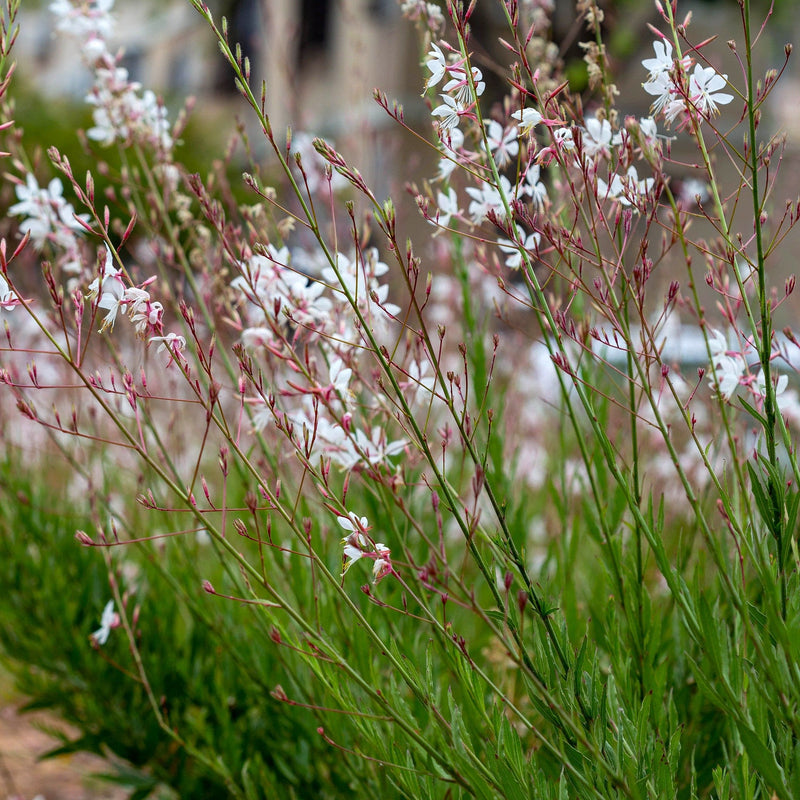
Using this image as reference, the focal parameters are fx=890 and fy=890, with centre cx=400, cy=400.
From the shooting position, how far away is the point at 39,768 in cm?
294

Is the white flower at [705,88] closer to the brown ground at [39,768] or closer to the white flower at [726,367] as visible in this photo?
the white flower at [726,367]

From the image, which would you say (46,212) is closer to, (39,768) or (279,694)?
(279,694)

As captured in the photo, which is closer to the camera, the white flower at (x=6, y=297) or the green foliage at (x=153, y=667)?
the white flower at (x=6, y=297)

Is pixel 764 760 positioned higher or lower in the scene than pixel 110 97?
lower

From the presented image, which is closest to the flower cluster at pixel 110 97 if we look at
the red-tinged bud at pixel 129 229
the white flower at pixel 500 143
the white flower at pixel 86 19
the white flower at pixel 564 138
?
the white flower at pixel 86 19

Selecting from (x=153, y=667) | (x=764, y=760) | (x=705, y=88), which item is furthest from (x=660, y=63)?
(x=153, y=667)

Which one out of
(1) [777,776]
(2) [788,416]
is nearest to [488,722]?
(1) [777,776]

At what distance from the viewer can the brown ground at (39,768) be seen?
270 cm

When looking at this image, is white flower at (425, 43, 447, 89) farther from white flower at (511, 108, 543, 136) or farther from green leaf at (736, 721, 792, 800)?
green leaf at (736, 721, 792, 800)


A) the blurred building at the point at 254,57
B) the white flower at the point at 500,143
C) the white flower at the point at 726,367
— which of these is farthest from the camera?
the blurred building at the point at 254,57

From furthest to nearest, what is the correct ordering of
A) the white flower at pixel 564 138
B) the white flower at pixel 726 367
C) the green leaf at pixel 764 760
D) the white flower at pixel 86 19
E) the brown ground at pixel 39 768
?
the brown ground at pixel 39 768 → the white flower at pixel 86 19 → the white flower at pixel 726 367 → the white flower at pixel 564 138 → the green leaf at pixel 764 760

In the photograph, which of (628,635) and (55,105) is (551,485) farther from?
(55,105)

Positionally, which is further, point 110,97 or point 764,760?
point 110,97

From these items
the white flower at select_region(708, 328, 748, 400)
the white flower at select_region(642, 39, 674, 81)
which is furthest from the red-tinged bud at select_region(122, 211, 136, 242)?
the white flower at select_region(708, 328, 748, 400)
